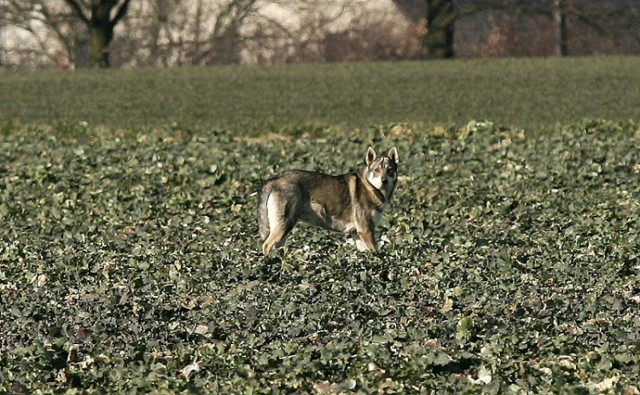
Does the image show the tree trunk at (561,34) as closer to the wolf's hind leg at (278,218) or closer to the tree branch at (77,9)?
the tree branch at (77,9)

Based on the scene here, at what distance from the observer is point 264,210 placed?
1448 cm

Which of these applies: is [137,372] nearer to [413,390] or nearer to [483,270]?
[413,390]

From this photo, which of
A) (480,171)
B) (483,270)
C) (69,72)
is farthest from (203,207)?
(69,72)

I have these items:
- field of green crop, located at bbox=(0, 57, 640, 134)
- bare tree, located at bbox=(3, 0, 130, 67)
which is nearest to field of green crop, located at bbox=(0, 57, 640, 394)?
field of green crop, located at bbox=(0, 57, 640, 134)

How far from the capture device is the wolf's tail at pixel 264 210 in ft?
47.4

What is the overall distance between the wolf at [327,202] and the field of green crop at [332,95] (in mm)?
13767

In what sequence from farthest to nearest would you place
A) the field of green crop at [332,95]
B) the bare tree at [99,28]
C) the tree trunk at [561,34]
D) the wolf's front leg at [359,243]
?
1. the tree trunk at [561,34]
2. the bare tree at [99,28]
3. the field of green crop at [332,95]
4. the wolf's front leg at [359,243]

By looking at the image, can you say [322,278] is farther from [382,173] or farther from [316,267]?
[382,173]

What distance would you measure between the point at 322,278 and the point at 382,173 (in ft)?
5.83

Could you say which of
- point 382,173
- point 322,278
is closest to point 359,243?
point 382,173

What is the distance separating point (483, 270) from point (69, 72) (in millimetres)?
38513

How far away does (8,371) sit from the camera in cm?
985

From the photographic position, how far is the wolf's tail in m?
14.4

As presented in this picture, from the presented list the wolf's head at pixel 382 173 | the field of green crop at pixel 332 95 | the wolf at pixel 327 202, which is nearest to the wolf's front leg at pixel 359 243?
the wolf at pixel 327 202
